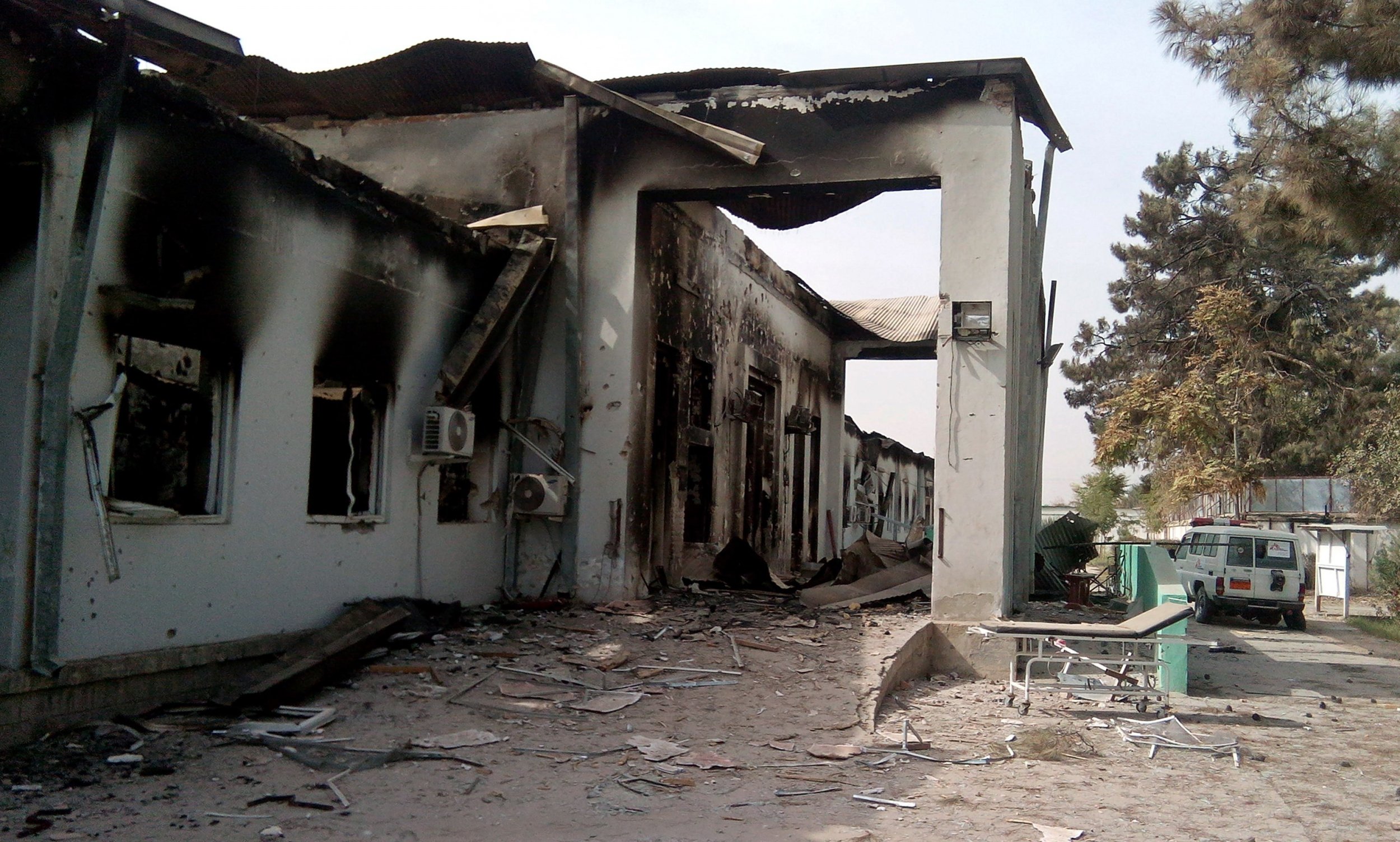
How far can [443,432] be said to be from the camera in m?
8.84

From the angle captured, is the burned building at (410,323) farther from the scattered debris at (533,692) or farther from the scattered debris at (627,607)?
the scattered debris at (533,692)

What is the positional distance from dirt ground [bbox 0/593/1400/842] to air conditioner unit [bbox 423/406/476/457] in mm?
1478

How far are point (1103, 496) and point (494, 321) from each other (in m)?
37.1

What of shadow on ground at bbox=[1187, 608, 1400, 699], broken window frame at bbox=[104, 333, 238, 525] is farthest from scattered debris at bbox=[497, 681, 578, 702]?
shadow on ground at bbox=[1187, 608, 1400, 699]

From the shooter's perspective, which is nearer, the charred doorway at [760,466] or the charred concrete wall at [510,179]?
the charred concrete wall at [510,179]

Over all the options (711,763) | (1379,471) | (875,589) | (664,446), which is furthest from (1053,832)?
(1379,471)

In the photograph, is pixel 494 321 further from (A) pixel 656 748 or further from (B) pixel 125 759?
(B) pixel 125 759

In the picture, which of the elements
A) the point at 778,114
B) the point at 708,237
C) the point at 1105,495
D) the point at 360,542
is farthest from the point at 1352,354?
the point at 360,542

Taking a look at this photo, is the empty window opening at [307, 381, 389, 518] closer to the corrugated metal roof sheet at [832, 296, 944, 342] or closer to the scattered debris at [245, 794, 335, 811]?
the scattered debris at [245, 794, 335, 811]

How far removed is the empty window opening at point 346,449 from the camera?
8195mm

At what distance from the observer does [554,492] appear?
1010cm

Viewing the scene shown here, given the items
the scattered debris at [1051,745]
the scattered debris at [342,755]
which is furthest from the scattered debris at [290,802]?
the scattered debris at [1051,745]

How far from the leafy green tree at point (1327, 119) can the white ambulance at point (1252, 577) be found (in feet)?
26.5

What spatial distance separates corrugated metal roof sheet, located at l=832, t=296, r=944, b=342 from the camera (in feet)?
66.8
